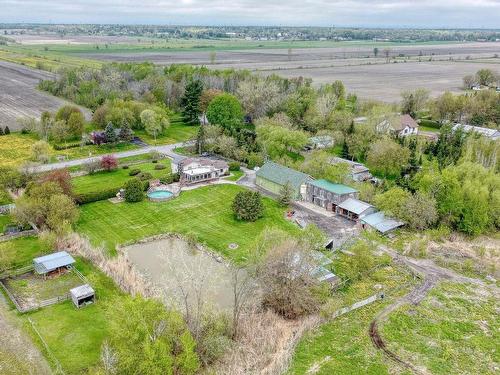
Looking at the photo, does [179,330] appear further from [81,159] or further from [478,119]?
[478,119]

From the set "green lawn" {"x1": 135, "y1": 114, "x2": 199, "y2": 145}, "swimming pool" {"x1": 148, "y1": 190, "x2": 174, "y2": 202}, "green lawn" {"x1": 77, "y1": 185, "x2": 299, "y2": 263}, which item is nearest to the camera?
"green lawn" {"x1": 77, "y1": 185, "x2": 299, "y2": 263}

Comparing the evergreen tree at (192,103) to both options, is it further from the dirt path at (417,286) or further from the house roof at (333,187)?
the dirt path at (417,286)

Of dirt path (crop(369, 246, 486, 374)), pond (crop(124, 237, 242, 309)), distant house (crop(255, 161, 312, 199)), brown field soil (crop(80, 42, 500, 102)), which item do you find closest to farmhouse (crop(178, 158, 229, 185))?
distant house (crop(255, 161, 312, 199))

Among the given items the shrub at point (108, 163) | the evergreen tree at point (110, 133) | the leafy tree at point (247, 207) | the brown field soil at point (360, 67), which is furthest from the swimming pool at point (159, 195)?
the brown field soil at point (360, 67)

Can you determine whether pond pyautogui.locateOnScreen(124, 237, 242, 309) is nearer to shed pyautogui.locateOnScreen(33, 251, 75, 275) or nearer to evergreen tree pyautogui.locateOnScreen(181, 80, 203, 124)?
shed pyautogui.locateOnScreen(33, 251, 75, 275)

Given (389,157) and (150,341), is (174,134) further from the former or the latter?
(150,341)
